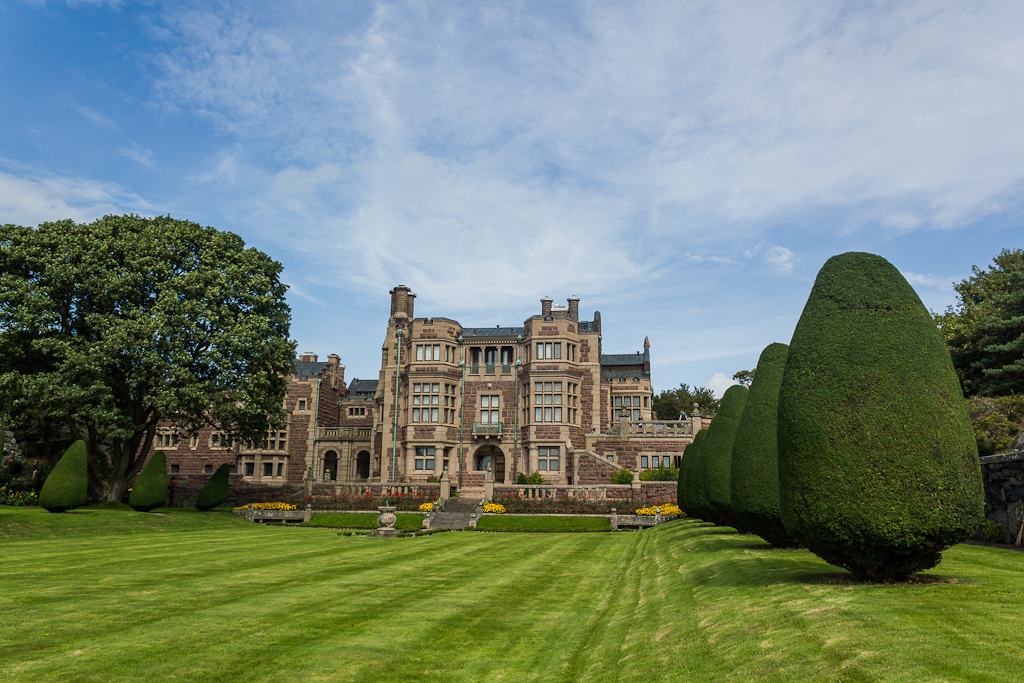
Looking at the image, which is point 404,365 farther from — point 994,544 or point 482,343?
point 994,544

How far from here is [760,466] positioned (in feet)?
51.5

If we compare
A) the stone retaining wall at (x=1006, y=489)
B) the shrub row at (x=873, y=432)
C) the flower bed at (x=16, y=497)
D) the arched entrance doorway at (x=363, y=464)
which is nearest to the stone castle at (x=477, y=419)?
the arched entrance doorway at (x=363, y=464)

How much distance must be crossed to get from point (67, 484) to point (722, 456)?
86.5ft

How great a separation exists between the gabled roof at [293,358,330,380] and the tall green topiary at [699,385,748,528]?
140 ft

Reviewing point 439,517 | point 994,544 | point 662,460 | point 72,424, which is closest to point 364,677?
point 994,544

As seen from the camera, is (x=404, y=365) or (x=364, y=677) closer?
(x=364, y=677)

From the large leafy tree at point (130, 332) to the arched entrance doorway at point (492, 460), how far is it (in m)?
19.3

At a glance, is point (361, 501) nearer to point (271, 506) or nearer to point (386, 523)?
point (271, 506)

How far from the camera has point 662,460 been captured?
147 feet

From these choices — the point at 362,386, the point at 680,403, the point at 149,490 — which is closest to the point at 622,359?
the point at 680,403

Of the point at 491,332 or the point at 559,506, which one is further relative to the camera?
the point at 491,332

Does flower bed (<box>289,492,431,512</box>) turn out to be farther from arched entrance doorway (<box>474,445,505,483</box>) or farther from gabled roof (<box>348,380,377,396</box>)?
gabled roof (<box>348,380,377,396</box>)

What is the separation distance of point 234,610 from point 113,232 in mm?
29263

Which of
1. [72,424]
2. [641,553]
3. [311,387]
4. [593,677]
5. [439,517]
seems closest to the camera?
[593,677]
